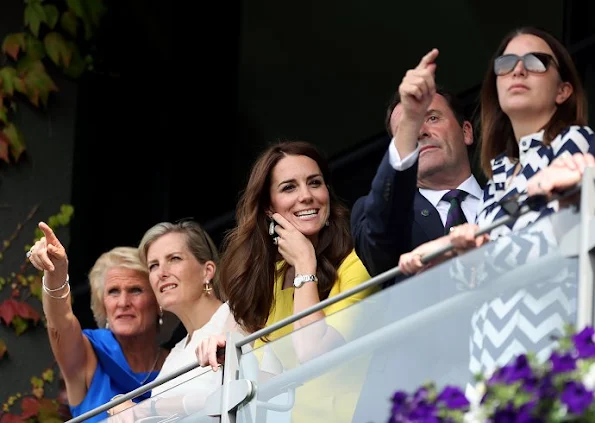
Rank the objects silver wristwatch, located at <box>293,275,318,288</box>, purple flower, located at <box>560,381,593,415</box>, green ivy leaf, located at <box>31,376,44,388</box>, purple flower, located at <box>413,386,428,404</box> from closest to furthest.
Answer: purple flower, located at <box>560,381,593,415</box>, purple flower, located at <box>413,386,428,404</box>, silver wristwatch, located at <box>293,275,318,288</box>, green ivy leaf, located at <box>31,376,44,388</box>

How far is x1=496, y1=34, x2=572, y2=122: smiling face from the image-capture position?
12.9 feet

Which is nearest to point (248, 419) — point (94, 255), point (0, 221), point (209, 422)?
point (209, 422)

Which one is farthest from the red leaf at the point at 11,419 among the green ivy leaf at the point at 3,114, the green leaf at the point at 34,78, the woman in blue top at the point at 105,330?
the green leaf at the point at 34,78

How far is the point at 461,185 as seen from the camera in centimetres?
473

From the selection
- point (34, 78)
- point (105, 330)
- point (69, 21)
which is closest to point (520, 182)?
point (105, 330)

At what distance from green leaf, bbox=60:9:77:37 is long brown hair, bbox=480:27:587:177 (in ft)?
12.1

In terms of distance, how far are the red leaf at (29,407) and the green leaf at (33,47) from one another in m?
1.62

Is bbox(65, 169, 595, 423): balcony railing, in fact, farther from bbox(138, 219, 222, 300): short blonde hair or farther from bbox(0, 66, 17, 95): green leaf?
bbox(0, 66, 17, 95): green leaf

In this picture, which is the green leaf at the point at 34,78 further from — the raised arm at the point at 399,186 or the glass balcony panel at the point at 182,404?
the raised arm at the point at 399,186

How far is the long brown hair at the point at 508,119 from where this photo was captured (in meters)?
3.94

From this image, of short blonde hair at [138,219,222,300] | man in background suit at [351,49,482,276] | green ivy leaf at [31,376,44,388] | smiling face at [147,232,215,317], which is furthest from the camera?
green ivy leaf at [31,376,44,388]

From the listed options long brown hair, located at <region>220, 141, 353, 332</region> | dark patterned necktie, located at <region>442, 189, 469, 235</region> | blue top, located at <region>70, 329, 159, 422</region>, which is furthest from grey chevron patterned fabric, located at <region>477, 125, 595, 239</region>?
blue top, located at <region>70, 329, 159, 422</region>

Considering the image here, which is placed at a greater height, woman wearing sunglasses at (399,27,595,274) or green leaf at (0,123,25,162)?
green leaf at (0,123,25,162)

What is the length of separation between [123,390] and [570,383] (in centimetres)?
337
